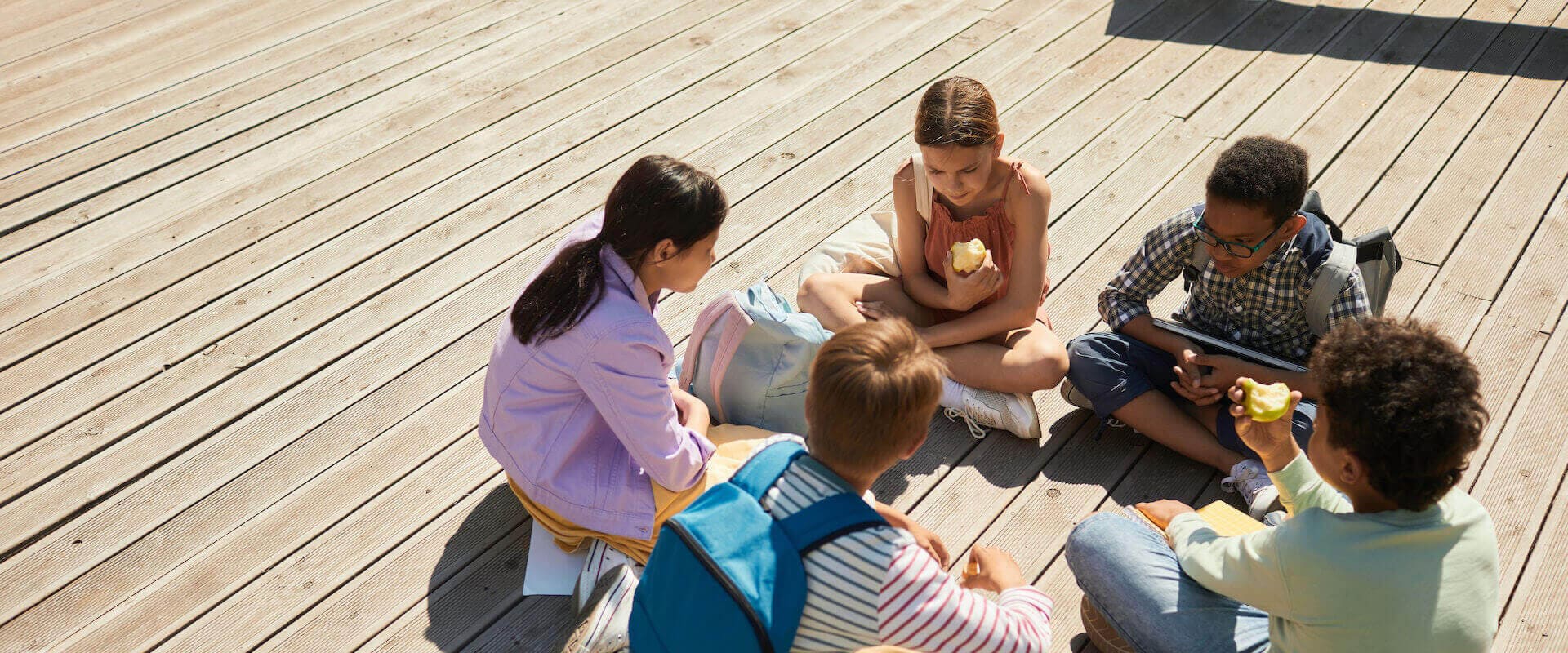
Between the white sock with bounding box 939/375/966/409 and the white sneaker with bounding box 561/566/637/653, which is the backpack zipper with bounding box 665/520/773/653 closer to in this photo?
the white sneaker with bounding box 561/566/637/653

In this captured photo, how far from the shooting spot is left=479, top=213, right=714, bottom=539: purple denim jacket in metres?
2.28

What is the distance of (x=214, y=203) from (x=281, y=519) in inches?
72.4

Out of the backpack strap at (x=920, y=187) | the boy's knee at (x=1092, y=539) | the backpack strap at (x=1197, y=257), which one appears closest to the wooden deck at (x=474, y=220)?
the boy's knee at (x=1092, y=539)

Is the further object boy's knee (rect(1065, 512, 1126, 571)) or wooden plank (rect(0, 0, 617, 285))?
wooden plank (rect(0, 0, 617, 285))

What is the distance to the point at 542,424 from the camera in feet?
7.84

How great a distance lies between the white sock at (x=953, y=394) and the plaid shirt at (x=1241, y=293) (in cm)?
47

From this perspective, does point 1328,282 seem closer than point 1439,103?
Yes

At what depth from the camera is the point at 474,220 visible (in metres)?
4.03

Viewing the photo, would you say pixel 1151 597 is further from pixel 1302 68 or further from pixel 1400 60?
pixel 1400 60

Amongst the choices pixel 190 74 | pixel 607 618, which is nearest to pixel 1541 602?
pixel 607 618

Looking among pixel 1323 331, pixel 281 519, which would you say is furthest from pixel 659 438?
pixel 1323 331

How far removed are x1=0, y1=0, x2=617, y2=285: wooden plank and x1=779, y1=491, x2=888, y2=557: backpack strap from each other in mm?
3137

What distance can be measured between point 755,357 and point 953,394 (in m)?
0.64

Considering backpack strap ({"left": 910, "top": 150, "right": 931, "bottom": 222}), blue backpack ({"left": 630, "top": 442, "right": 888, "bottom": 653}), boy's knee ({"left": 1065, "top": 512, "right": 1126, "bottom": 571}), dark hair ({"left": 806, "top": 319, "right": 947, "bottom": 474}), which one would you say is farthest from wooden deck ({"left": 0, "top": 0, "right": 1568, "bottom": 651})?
dark hair ({"left": 806, "top": 319, "right": 947, "bottom": 474})
